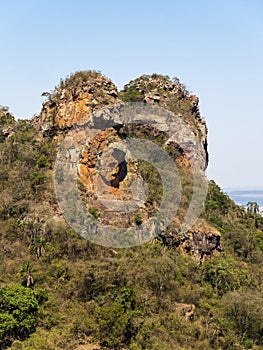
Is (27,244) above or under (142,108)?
under

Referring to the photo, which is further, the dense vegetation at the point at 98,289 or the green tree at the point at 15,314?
the dense vegetation at the point at 98,289

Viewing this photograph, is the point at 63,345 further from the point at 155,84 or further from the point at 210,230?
the point at 155,84

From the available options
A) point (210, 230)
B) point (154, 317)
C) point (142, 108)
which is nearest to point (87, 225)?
point (154, 317)

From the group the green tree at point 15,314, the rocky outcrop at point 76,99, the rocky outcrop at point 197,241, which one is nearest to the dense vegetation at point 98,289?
the green tree at point 15,314

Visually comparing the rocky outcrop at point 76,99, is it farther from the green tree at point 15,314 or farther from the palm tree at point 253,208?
the palm tree at point 253,208

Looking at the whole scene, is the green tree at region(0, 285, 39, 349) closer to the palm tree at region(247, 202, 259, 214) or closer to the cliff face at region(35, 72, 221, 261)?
the cliff face at region(35, 72, 221, 261)

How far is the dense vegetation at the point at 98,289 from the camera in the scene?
651 inches

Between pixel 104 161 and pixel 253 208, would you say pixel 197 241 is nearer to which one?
pixel 104 161

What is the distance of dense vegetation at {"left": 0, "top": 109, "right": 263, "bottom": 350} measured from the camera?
651 inches

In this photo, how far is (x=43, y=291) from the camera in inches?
715

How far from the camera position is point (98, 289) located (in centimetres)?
1900

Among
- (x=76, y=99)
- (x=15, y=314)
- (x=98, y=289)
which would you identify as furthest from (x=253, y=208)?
(x=15, y=314)

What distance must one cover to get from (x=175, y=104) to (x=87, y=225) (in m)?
21.9

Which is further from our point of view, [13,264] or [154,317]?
[13,264]
